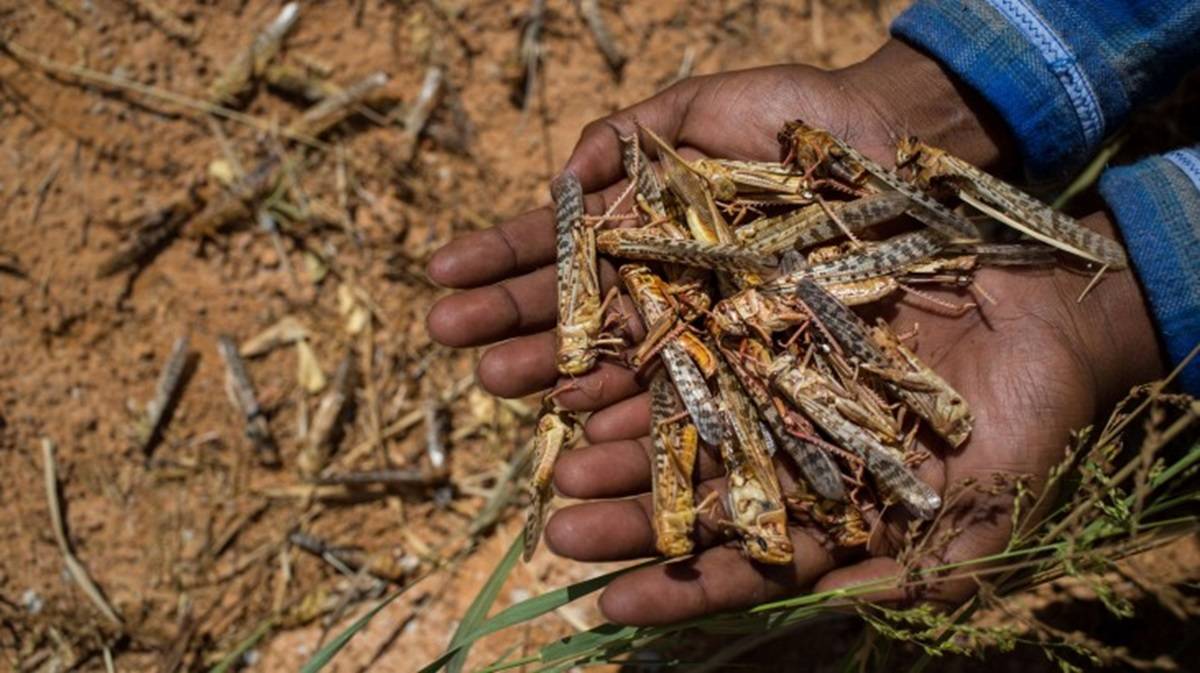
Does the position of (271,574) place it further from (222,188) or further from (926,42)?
(926,42)

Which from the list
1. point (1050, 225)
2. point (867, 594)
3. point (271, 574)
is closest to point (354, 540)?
point (271, 574)

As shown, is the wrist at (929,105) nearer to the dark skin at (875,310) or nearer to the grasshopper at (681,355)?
the dark skin at (875,310)

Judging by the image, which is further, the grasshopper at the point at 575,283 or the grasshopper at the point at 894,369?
the grasshopper at the point at 575,283

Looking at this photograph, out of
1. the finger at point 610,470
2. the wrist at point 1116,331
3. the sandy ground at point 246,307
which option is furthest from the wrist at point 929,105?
the sandy ground at point 246,307

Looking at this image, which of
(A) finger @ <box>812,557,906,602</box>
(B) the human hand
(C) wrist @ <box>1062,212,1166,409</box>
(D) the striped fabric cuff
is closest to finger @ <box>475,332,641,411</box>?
(B) the human hand

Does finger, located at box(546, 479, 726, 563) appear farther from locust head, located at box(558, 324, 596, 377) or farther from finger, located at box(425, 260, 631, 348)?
finger, located at box(425, 260, 631, 348)

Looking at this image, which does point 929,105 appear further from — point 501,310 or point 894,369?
point 501,310

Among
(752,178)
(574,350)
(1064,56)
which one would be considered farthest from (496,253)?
(1064,56)

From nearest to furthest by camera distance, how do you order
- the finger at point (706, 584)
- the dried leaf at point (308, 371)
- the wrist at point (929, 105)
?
the finger at point (706, 584)
the wrist at point (929, 105)
the dried leaf at point (308, 371)
